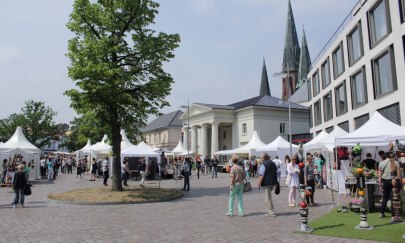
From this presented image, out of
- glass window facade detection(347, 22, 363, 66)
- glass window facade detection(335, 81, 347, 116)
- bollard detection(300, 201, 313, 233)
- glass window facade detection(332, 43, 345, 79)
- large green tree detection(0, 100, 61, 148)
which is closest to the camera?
bollard detection(300, 201, 313, 233)

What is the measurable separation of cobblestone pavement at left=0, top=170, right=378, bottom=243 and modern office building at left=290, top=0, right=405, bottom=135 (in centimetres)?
1181

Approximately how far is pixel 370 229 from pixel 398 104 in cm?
1569

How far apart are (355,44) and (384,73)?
5995 mm

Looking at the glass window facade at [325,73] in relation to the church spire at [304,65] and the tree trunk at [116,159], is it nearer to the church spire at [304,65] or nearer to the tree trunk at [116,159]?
the tree trunk at [116,159]

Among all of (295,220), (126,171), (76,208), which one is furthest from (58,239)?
(126,171)

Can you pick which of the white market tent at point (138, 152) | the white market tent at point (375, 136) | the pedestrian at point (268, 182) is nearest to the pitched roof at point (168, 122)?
the white market tent at point (138, 152)

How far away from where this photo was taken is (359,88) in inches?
1133

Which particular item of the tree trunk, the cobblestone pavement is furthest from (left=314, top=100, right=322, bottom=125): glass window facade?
the tree trunk

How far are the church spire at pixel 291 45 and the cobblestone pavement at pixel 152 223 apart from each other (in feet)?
266

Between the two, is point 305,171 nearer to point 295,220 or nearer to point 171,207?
point 295,220

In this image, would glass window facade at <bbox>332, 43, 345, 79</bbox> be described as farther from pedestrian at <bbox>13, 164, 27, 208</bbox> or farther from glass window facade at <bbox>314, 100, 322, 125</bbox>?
pedestrian at <bbox>13, 164, 27, 208</bbox>

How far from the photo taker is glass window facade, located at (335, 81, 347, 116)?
32031mm

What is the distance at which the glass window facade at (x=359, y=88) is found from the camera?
26.9 m

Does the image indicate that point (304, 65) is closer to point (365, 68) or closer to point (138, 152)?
point (365, 68)
